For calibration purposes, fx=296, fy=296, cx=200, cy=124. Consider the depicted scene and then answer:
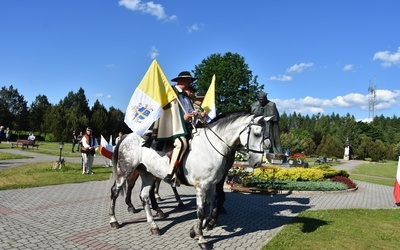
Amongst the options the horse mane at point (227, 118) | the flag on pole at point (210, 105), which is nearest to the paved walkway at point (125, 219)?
the horse mane at point (227, 118)

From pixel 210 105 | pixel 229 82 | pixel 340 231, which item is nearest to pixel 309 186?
pixel 340 231

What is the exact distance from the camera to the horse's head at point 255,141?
5656 millimetres

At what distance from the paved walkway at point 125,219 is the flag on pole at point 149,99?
2324 mm

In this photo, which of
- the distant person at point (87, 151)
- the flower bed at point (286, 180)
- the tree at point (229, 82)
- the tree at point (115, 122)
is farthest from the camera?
the tree at point (115, 122)

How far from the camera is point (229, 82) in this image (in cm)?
4822

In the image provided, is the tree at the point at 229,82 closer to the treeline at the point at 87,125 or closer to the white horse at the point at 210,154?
the treeline at the point at 87,125

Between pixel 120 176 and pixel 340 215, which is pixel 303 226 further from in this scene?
pixel 120 176

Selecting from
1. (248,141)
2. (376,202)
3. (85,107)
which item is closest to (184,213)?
(248,141)

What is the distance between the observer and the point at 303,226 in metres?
7.46

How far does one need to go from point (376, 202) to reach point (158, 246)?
33.1 ft

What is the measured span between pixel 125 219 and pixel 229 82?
42.2 metres

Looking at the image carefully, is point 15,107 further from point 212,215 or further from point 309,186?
point 212,215

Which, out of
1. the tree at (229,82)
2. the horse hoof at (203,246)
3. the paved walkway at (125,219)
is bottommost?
the paved walkway at (125,219)

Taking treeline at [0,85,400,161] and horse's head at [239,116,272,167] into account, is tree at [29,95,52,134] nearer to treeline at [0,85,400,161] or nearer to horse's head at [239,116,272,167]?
treeline at [0,85,400,161]
